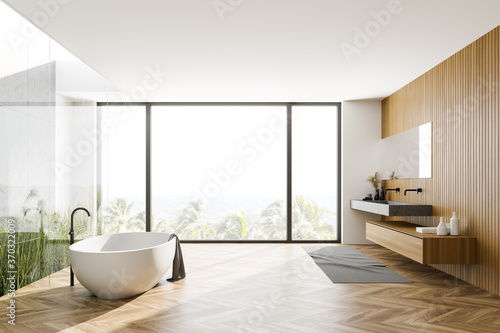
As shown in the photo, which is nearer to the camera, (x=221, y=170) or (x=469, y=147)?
(x=469, y=147)

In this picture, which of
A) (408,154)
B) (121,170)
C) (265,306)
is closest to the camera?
(265,306)

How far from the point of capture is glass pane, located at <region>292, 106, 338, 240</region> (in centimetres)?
758

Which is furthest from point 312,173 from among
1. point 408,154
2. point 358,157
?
point 408,154

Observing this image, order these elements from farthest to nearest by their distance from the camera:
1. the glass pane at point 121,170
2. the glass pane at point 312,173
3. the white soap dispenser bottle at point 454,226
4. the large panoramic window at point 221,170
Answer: the glass pane at point 312,173 < the large panoramic window at point 221,170 < the glass pane at point 121,170 < the white soap dispenser bottle at point 454,226

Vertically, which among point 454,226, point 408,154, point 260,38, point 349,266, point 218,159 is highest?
point 260,38

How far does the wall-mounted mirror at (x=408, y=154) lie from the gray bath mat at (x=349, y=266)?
1357 millimetres

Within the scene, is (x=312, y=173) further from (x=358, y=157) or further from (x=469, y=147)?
(x=469, y=147)

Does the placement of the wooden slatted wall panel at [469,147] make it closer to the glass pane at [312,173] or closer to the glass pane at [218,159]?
the glass pane at [312,173]

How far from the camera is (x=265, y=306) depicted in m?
3.30

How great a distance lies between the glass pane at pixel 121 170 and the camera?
5512 mm

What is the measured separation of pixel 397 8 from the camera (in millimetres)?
3188

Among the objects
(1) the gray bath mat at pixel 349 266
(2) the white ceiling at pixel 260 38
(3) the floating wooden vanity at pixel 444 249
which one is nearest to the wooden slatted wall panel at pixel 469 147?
(3) the floating wooden vanity at pixel 444 249

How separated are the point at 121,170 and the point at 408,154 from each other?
14.9ft

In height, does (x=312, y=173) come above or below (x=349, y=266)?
above
